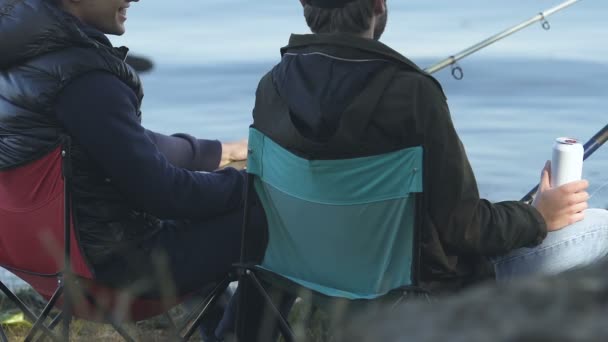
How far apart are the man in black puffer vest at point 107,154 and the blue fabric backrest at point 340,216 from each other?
0.52ft

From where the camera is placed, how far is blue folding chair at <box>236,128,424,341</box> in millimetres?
2178

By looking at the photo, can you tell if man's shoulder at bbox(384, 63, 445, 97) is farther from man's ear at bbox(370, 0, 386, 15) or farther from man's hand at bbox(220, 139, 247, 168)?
man's hand at bbox(220, 139, 247, 168)

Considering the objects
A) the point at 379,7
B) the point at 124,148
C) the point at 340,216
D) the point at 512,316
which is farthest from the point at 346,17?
the point at 512,316

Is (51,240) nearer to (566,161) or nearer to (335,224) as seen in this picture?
(335,224)

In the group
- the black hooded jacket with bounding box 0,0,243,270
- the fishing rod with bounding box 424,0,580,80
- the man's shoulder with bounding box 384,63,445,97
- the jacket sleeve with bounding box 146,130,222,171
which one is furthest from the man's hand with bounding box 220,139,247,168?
the fishing rod with bounding box 424,0,580,80

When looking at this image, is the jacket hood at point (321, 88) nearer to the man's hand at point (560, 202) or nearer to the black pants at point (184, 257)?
the black pants at point (184, 257)

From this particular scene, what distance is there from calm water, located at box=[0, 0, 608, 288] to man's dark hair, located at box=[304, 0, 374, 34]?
2.12m

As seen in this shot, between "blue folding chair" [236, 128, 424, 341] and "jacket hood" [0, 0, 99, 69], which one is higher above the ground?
"jacket hood" [0, 0, 99, 69]

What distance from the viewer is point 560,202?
237 cm

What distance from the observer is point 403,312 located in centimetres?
64

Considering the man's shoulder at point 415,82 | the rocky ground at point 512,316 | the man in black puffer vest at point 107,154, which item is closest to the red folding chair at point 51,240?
the man in black puffer vest at point 107,154

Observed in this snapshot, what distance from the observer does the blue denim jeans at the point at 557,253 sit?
7.89 ft

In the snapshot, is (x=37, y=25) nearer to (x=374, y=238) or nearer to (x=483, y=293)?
(x=374, y=238)

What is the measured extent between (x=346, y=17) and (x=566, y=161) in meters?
0.50
